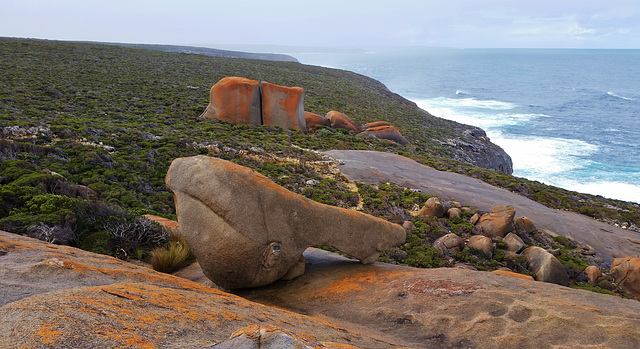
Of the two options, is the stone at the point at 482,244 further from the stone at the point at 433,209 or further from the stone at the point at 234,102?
the stone at the point at 234,102

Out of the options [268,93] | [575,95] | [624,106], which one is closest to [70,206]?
[268,93]

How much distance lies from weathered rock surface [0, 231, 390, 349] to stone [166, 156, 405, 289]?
1.02 m

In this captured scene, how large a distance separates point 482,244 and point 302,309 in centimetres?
→ 757

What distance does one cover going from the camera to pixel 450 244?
11742 millimetres

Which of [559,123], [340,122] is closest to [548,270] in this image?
[340,122]

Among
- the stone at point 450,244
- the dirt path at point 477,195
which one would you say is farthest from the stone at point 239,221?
the dirt path at point 477,195

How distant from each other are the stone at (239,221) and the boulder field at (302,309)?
0.58m

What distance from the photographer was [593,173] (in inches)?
1476

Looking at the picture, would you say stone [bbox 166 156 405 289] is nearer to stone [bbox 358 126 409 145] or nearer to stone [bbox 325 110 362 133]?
stone [bbox 358 126 409 145]

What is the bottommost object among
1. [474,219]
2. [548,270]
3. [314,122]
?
[548,270]

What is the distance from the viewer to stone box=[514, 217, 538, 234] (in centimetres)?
1330

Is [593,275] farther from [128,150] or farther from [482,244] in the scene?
[128,150]

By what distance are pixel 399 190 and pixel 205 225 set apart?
11.3 meters

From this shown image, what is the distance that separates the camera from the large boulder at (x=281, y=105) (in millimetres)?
26094
